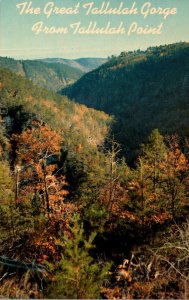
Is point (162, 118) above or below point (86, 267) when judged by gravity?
above

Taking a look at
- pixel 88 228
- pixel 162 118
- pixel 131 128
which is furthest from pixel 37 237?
pixel 162 118

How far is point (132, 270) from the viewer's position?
12953 mm

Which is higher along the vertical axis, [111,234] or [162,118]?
[162,118]

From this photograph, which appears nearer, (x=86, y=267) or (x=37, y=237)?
(x=86, y=267)

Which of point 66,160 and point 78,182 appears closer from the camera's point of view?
point 78,182

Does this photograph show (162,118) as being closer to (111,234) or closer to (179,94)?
(179,94)

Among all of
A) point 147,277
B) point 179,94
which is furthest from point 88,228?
point 179,94

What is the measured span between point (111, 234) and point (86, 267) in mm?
10241

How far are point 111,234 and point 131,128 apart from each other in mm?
150394

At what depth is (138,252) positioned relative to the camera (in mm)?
17906

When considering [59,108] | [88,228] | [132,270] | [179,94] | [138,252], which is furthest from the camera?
[179,94]

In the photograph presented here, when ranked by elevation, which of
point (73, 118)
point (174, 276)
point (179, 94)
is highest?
point (179, 94)

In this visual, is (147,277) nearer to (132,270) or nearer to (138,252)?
(132,270)

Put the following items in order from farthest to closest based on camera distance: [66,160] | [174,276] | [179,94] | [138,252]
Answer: [179,94] < [66,160] < [138,252] < [174,276]
